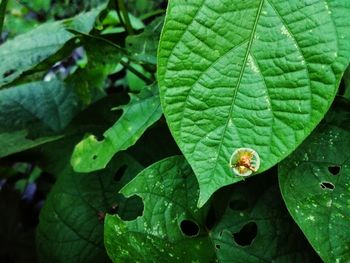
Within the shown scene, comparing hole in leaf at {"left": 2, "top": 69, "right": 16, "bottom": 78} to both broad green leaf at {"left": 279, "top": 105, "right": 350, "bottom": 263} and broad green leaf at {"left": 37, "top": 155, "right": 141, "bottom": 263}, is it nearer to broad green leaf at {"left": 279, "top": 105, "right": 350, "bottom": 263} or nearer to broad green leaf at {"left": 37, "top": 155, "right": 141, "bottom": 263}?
broad green leaf at {"left": 37, "top": 155, "right": 141, "bottom": 263}

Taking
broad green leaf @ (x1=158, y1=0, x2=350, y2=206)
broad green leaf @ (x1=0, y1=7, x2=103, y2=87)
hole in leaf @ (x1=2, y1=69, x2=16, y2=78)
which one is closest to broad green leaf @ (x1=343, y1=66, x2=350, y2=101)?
broad green leaf @ (x1=158, y1=0, x2=350, y2=206)

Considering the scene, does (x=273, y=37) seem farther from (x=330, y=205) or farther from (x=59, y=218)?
(x=59, y=218)

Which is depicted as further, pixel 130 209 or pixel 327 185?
pixel 130 209

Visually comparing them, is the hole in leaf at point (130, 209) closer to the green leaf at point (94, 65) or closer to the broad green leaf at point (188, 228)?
the broad green leaf at point (188, 228)

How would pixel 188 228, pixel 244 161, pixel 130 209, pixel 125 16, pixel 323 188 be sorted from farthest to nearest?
pixel 125 16
pixel 130 209
pixel 188 228
pixel 323 188
pixel 244 161

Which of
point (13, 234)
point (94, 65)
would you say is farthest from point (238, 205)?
point (13, 234)

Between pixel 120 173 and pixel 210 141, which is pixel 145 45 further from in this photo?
pixel 210 141
